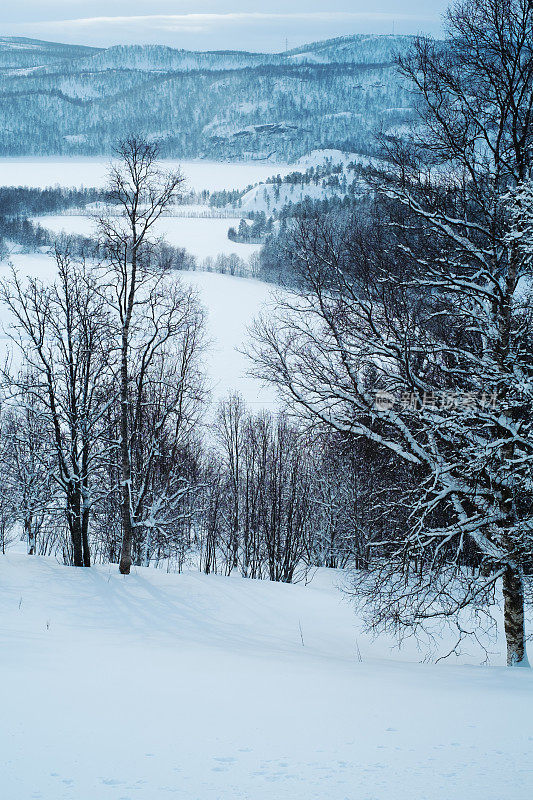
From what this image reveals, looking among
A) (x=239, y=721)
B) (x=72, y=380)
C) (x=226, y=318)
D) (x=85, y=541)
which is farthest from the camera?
(x=226, y=318)

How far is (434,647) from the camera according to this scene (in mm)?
10883

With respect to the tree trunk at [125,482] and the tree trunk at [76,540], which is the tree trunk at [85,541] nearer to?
the tree trunk at [76,540]

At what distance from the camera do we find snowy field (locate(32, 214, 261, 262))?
342 ft

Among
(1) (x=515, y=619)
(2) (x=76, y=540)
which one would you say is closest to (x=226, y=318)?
(2) (x=76, y=540)

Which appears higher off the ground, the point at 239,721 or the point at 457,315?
the point at 457,315

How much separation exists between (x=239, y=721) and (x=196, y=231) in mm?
156517

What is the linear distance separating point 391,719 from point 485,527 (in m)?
5.00

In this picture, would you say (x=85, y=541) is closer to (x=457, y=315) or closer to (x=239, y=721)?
(x=457, y=315)

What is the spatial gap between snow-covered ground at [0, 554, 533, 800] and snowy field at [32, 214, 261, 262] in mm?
84282

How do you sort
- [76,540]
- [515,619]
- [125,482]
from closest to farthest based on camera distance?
[515,619] → [125,482] → [76,540]

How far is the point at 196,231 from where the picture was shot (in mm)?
151875

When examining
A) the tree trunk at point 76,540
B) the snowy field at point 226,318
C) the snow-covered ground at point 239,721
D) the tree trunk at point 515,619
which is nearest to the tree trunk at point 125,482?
the tree trunk at point 76,540

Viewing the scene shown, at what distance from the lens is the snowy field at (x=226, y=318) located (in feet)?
155

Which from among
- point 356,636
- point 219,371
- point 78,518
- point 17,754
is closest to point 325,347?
point 356,636
